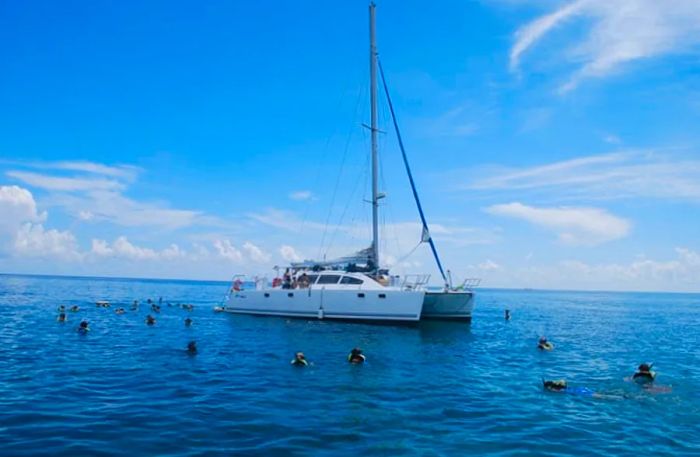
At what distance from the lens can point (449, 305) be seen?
1767 inches

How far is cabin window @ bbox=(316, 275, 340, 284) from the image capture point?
41.9 metres

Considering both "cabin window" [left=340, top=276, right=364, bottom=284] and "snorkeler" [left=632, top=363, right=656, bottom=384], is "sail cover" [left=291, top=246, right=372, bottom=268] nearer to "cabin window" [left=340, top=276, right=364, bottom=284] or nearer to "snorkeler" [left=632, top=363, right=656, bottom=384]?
"cabin window" [left=340, top=276, right=364, bottom=284]

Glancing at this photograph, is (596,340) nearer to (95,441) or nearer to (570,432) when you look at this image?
(570,432)

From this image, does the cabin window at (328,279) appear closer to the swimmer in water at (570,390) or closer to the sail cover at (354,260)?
the sail cover at (354,260)

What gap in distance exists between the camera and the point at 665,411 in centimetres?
1716

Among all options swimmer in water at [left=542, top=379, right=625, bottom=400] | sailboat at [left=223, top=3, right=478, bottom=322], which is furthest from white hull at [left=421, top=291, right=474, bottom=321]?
swimmer in water at [left=542, top=379, right=625, bottom=400]

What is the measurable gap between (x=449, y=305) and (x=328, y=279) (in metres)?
11.3

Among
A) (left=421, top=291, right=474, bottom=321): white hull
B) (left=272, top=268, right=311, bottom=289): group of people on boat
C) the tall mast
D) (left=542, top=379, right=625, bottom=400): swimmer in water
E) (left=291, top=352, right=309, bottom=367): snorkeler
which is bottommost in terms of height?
(left=542, top=379, right=625, bottom=400): swimmer in water

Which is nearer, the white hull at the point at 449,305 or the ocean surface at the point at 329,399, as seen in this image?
the ocean surface at the point at 329,399

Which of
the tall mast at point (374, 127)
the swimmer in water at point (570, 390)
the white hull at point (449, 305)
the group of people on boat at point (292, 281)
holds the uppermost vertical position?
the tall mast at point (374, 127)

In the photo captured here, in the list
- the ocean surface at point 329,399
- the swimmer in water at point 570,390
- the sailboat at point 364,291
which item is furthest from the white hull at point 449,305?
the swimmer in water at point 570,390

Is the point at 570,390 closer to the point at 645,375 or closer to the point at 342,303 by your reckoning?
the point at 645,375

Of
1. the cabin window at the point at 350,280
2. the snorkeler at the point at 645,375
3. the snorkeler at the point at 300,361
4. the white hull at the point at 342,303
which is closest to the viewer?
the snorkeler at the point at 645,375

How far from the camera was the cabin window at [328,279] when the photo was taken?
4191cm
